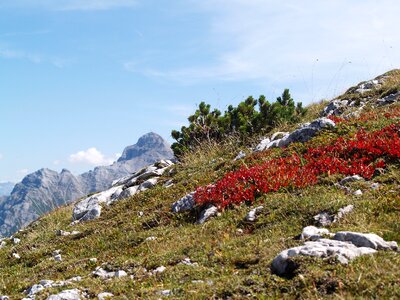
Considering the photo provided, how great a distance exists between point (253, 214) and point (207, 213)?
6.01 feet

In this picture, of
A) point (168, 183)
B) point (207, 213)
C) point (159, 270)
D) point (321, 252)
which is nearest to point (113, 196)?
point (168, 183)

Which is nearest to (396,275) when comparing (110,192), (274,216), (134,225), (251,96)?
(274,216)

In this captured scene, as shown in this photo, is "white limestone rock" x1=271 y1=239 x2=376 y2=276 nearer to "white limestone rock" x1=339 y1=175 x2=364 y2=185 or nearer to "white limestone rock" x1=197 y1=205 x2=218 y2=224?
"white limestone rock" x1=339 y1=175 x2=364 y2=185

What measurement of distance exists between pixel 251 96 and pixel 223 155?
6336 mm

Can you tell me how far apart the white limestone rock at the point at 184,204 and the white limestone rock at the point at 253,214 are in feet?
9.40

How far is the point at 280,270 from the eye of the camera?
21.9ft

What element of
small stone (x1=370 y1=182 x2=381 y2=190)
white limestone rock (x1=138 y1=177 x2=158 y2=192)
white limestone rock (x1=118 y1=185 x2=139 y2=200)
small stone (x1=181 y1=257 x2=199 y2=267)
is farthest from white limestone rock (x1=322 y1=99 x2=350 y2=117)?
small stone (x1=181 y1=257 x2=199 y2=267)

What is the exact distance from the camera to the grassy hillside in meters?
6.08

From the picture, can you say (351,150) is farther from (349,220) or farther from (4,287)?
(4,287)

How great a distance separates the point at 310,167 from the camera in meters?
13.2

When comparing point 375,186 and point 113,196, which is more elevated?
point 113,196

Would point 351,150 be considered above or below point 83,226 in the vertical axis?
above

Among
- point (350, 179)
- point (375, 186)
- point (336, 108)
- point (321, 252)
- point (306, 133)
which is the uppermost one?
point (336, 108)

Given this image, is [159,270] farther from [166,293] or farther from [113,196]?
[113,196]
